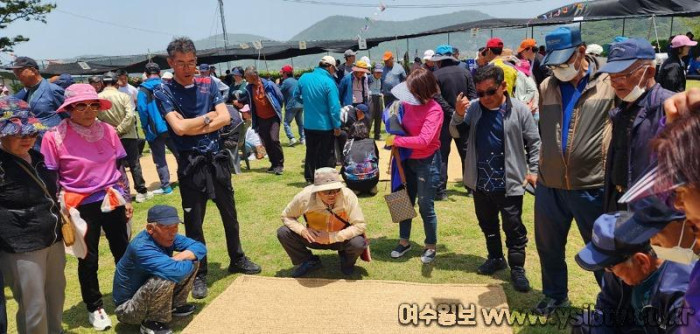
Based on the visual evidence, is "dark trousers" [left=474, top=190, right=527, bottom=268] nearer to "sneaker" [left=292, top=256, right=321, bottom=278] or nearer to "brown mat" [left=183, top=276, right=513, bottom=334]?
"brown mat" [left=183, top=276, right=513, bottom=334]

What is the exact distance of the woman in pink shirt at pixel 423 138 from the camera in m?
4.11

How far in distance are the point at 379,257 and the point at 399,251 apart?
20cm

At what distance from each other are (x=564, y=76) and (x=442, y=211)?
2.97 m

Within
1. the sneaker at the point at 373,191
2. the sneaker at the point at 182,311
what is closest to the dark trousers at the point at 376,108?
the sneaker at the point at 373,191

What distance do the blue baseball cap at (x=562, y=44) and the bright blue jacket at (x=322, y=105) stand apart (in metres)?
4.05

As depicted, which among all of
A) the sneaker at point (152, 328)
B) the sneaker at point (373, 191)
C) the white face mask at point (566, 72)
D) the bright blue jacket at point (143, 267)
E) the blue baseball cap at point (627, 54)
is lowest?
the sneaker at point (152, 328)

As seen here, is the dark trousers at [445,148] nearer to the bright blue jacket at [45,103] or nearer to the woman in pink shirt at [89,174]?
the woman in pink shirt at [89,174]

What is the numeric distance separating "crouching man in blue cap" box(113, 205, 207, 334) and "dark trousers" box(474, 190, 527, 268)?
7.69 feet

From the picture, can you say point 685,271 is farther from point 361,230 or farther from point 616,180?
point 361,230

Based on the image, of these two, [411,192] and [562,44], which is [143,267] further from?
[562,44]

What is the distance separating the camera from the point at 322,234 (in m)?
4.03

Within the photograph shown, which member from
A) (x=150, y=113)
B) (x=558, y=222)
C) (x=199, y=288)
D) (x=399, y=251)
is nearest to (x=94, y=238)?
(x=199, y=288)

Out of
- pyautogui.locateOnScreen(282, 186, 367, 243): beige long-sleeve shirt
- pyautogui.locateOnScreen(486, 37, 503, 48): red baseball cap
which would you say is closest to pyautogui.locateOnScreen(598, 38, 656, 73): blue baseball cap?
pyautogui.locateOnScreen(282, 186, 367, 243): beige long-sleeve shirt

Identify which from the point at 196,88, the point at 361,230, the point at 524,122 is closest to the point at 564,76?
the point at 524,122
